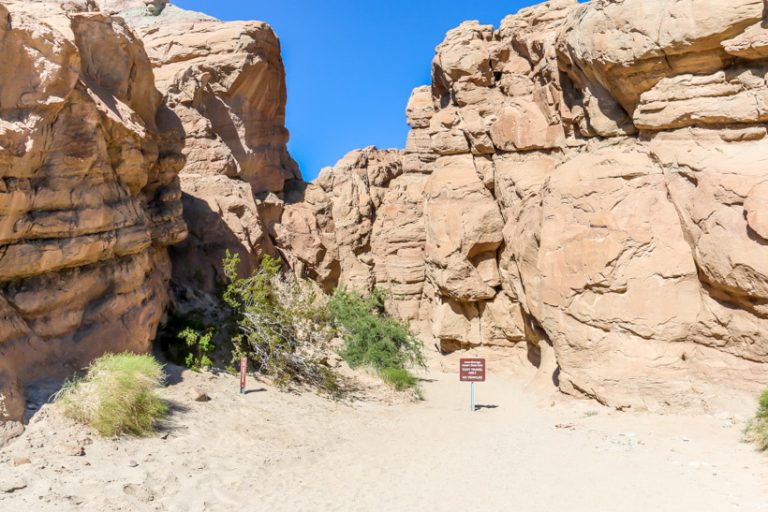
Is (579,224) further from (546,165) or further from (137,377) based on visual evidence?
(137,377)

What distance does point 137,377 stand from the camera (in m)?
10.4

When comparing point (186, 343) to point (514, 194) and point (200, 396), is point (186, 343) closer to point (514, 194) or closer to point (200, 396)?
point (200, 396)

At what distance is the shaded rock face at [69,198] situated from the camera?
10.2 meters

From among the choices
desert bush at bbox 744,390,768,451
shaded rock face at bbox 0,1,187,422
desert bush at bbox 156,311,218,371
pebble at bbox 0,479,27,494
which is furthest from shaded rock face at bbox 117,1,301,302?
desert bush at bbox 744,390,768,451

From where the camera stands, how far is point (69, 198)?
37.0 feet

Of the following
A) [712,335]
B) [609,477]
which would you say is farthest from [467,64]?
[609,477]

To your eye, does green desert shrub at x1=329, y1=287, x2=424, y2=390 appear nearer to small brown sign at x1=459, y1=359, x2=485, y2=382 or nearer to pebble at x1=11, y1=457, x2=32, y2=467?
small brown sign at x1=459, y1=359, x2=485, y2=382

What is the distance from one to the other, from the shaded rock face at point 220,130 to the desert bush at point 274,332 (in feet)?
5.05

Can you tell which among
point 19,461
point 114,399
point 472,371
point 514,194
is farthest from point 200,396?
point 514,194

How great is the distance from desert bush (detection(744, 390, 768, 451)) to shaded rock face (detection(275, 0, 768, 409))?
162 centimetres

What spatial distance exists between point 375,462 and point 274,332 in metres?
5.90

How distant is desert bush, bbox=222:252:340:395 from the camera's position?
50.0ft

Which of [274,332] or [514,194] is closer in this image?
[274,332]

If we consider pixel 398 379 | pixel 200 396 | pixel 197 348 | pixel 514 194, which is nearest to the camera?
pixel 200 396
